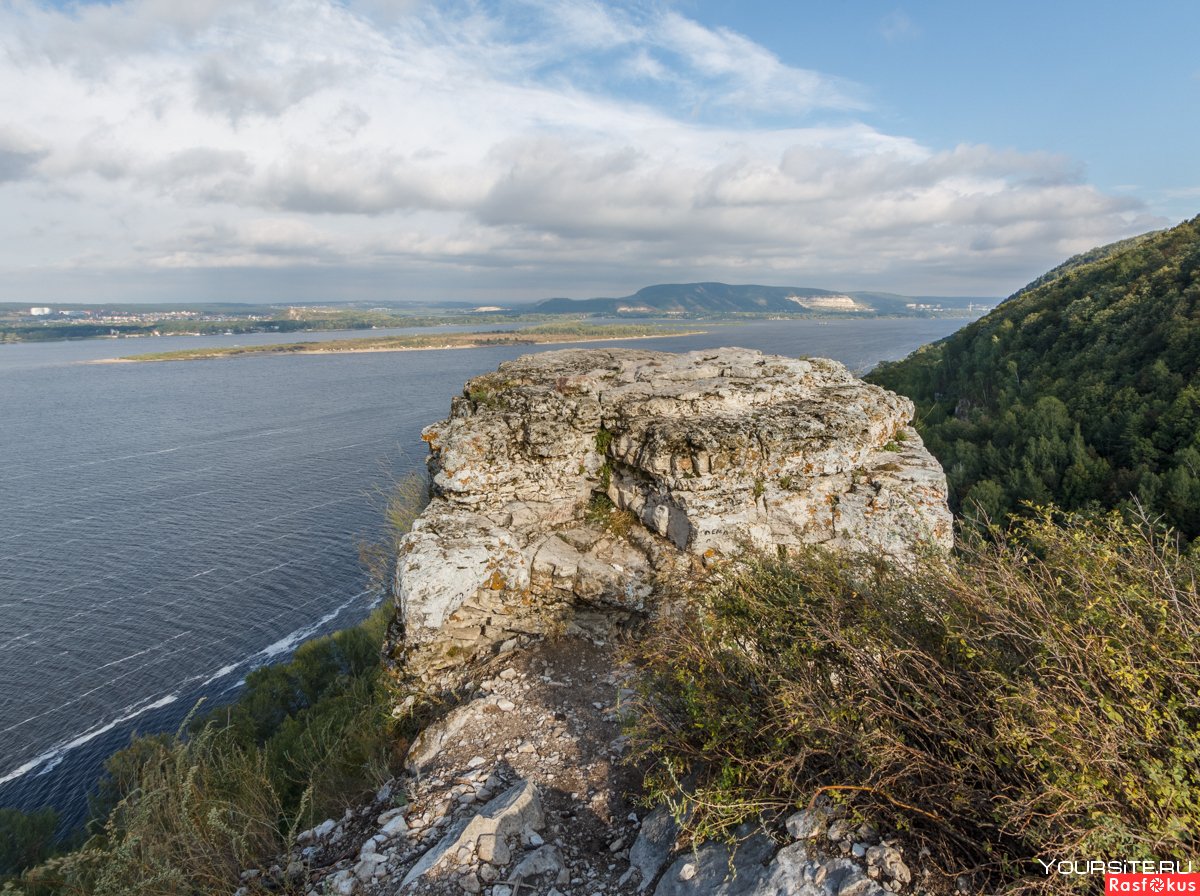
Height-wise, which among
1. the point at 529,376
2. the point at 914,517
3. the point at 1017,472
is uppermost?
the point at 529,376

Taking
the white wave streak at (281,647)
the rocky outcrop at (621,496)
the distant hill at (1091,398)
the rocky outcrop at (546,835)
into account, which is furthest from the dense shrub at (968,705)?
the white wave streak at (281,647)

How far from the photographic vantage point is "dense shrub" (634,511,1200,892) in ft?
11.5

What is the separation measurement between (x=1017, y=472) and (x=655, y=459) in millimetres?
29149

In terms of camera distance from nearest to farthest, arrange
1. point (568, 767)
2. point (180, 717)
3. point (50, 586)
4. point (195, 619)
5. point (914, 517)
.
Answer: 1. point (568, 767)
2. point (914, 517)
3. point (180, 717)
4. point (195, 619)
5. point (50, 586)

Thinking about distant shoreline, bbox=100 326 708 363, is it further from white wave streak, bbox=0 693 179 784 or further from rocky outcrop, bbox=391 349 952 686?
rocky outcrop, bbox=391 349 952 686

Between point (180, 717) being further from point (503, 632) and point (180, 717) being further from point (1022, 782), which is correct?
point (1022, 782)

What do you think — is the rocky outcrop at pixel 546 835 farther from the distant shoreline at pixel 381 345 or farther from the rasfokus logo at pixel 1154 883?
the distant shoreline at pixel 381 345

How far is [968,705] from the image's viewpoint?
13.7ft

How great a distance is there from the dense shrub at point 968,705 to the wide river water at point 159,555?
22.5m

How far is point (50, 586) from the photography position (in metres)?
30.2

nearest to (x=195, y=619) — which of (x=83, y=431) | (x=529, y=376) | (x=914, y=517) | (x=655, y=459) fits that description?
(x=529, y=376)

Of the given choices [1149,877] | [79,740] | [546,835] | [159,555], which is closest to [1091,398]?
[1149,877]

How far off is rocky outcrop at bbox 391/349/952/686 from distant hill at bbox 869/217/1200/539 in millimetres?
15336

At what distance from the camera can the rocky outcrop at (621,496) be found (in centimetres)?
962
